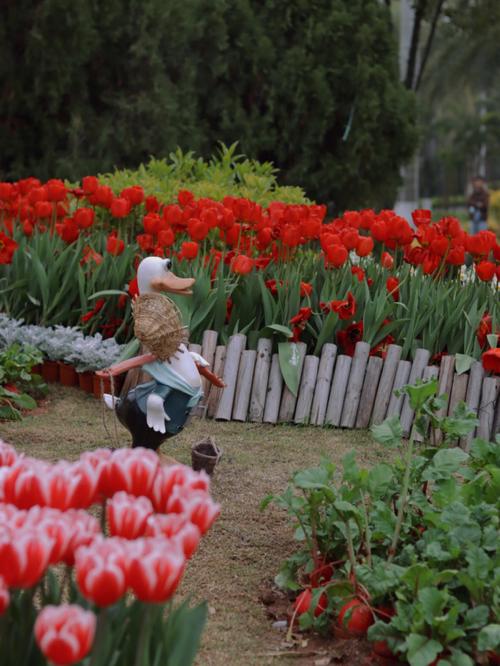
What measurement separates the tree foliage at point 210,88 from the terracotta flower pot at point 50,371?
16.0 ft

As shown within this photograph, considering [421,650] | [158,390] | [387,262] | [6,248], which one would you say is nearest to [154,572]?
[421,650]

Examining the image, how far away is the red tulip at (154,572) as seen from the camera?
1561mm

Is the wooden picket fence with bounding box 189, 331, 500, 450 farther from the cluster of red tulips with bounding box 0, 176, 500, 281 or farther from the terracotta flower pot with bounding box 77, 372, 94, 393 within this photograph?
the terracotta flower pot with bounding box 77, 372, 94, 393

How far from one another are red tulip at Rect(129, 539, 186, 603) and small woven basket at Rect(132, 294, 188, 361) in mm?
2095

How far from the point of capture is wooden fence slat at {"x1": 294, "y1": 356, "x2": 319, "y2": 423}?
4961 millimetres

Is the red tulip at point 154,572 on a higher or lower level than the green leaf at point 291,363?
higher

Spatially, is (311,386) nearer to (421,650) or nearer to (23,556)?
(421,650)

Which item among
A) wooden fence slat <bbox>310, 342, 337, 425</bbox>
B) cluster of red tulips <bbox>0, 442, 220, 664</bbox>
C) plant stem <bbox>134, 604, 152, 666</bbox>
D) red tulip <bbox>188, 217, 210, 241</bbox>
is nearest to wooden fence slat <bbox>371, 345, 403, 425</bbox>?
wooden fence slat <bbox>310, 342, 337, 425</bbox>

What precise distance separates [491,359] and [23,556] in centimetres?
329

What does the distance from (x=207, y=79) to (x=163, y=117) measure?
1611mm

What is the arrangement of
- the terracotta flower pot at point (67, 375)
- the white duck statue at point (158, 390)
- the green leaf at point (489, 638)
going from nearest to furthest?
the green leaf at point (489, 638) < the white duck statue at point (158, 390) < the terracotta flower pot at point (67, 375)

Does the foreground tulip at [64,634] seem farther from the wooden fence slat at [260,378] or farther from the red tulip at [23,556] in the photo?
the wooden fence slat at [260,378]

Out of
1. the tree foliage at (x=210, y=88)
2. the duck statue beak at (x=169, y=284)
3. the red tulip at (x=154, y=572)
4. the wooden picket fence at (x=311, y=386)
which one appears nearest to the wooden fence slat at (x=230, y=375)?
the wooden picket fence at (x=311, y=386)

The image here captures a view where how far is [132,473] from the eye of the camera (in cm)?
182
